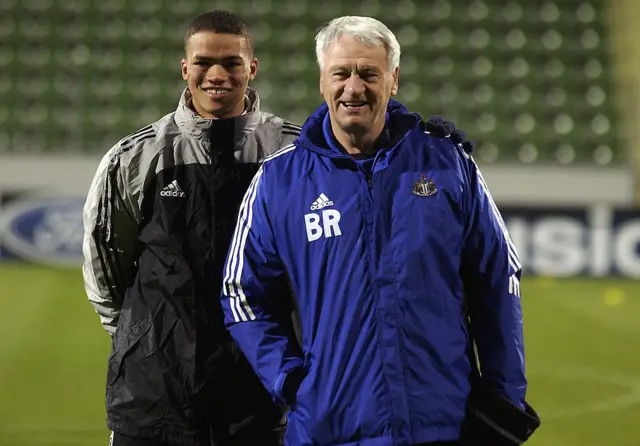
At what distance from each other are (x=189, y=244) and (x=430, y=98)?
9.12 meters

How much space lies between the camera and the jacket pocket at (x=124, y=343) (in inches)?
100

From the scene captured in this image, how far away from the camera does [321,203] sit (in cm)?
206

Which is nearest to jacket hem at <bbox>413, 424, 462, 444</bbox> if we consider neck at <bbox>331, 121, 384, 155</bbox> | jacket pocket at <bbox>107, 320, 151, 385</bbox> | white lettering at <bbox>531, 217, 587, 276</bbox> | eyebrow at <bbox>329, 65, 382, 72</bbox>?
neck at <bbox>331, 121, 384, 155</bbox>

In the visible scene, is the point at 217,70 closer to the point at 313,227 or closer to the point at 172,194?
the point at 172,194

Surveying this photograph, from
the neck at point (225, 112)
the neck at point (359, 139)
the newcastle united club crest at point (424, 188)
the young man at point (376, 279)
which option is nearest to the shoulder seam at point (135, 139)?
the neck at point (225, 112)

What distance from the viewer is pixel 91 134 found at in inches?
434

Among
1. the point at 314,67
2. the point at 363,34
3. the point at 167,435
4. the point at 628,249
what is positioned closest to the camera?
the point at 363,34

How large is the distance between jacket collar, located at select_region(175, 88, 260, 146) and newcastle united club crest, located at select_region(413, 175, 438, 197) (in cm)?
70

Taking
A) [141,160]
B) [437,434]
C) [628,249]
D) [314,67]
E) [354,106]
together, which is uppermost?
[314,67]

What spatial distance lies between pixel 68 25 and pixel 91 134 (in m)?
1.55

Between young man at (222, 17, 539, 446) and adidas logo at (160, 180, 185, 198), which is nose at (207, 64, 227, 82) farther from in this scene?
young man at (222, 17, 539, 446)

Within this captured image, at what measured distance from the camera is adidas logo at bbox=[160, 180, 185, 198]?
102 inches

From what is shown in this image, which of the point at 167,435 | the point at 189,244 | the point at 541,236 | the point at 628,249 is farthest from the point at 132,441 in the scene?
the point at 628,249

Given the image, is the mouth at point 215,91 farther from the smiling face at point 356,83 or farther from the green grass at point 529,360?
the green grass at point 529,360
